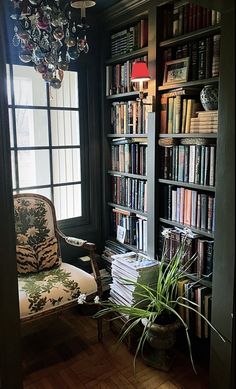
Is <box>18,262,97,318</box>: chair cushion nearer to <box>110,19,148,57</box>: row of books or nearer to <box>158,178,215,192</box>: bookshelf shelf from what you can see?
<box>158,178,215,192</box>: bookshelf shelf

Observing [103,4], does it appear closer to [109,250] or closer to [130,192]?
[130,192]

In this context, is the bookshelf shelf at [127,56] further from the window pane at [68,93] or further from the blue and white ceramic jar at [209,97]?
the blue and white ceramic jar at [209,97]

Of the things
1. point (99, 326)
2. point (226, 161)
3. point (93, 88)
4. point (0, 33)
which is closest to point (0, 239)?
point (0, 33)

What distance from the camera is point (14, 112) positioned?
2.58 m

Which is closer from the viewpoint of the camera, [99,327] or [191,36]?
[191,36]

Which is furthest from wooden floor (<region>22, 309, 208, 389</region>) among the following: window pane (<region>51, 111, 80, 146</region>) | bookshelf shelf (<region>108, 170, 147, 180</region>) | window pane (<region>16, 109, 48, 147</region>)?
window pane (<region>51, 111, 80, 146</region>)

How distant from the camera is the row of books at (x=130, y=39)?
8.02 ft

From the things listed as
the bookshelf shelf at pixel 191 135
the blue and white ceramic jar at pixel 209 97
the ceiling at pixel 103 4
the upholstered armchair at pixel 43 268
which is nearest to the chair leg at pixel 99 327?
the upholstered armchair at pixel 43 268

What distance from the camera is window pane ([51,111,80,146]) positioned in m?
2.84

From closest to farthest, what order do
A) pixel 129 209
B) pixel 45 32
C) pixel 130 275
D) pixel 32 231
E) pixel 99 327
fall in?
1. pixel 45 32
2. pixel 130 275
3. pixel 99 327
4. pixel 32 231
5. pixel 129 209

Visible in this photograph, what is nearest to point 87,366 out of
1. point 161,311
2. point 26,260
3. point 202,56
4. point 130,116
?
point 161,311

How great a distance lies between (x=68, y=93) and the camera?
2.90 metres

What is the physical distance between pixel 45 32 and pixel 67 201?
4.88 feet

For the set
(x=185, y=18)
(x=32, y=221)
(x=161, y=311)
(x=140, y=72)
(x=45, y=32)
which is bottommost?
(x=161, y=311)
